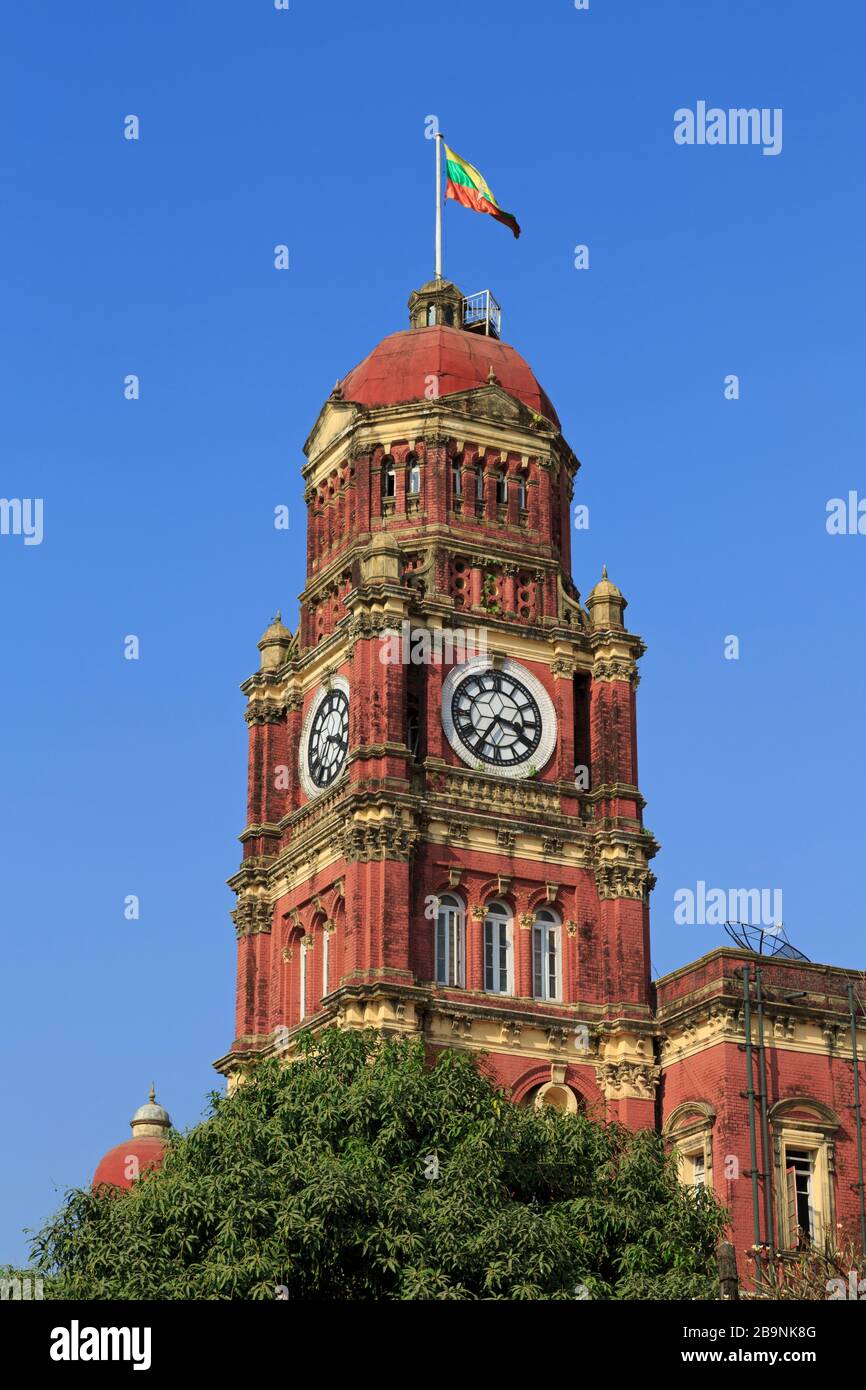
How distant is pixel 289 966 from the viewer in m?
78.6

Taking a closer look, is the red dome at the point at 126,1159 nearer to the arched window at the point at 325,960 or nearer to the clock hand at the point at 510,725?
the arched window at the point at 325,960

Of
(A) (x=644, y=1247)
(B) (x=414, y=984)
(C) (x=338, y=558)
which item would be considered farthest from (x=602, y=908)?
(A) (x=644, y=1247)

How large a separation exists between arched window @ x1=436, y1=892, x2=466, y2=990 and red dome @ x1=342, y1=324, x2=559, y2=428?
19236 mm

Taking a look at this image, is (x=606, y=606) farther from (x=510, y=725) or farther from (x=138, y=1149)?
(x=138, y=1149)

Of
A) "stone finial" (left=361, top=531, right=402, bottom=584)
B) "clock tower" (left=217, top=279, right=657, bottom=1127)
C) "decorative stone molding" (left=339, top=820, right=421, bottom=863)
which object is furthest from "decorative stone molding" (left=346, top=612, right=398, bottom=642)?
"decorative stone molding" (left=339, top=820, right=421, bottom=863)

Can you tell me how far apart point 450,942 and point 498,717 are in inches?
332

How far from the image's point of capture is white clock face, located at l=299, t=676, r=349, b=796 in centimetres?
7762

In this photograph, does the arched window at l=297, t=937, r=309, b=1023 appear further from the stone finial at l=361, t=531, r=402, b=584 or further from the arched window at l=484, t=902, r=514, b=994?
the stone finial at l=361, t=531, r=402, b=584

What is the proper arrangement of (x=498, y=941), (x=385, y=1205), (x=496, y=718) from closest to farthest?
1. (x=385, y=1205)
2. (x=498, y=941)
3. (x=496, y=718)

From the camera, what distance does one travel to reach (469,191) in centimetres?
8662

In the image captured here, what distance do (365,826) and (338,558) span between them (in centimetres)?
1275

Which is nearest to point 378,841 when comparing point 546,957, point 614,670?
point 546,957

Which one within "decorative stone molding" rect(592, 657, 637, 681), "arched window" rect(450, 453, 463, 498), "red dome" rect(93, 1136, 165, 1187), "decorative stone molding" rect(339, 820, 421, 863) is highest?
"arched window" rect(450, 453, 463, 498)

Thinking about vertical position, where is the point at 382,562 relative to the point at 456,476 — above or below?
below
